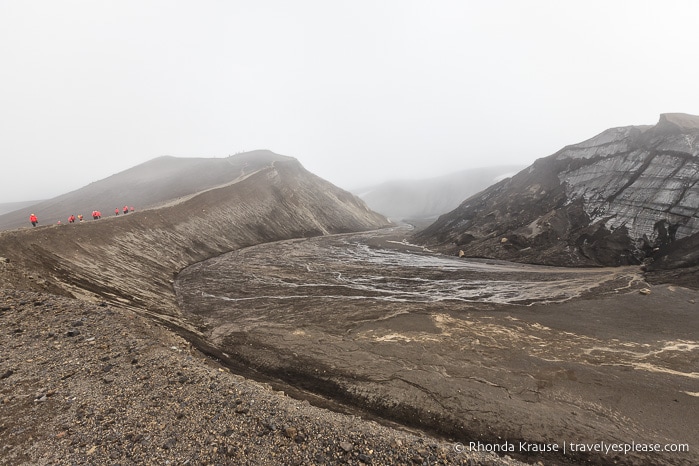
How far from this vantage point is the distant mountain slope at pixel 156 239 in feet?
62.1

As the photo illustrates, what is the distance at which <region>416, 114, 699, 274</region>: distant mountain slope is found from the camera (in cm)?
3625

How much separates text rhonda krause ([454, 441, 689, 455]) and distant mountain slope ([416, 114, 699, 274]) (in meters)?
31.7

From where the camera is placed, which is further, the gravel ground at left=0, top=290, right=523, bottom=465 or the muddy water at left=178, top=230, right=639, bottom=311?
the muddy water at left=178, top=230, right=639, bottom=311

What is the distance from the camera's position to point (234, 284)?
30.3 m

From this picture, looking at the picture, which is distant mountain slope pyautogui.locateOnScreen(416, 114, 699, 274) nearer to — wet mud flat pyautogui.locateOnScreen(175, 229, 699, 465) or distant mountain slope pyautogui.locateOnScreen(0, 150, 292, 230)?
wet mud flat pyautogui.locateOnScreen(175, 229, 699, 465)

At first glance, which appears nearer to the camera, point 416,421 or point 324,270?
point 416,421

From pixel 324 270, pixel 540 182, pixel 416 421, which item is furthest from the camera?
pixel 540 182

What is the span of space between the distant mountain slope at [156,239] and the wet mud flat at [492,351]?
436 centimetres

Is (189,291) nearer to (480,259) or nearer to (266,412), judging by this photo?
(266,412)

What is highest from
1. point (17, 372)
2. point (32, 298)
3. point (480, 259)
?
point (32, 298)

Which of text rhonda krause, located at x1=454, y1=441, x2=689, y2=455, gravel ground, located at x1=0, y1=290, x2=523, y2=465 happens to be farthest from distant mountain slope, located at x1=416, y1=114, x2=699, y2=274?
gravel ground, located at x1=0, y1=290, x2=523, y2=465

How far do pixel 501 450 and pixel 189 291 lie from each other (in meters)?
26.7

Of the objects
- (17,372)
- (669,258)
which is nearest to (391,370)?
(17,372)

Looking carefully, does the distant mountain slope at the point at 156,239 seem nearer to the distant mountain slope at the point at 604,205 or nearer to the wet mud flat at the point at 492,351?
the wet mud flat at the point at 492,351
